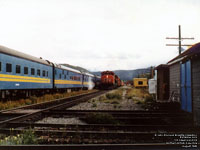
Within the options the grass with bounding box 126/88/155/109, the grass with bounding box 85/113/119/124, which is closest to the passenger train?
the grass with bounding box 85/113/119/124

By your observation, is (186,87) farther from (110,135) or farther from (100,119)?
(110,135)

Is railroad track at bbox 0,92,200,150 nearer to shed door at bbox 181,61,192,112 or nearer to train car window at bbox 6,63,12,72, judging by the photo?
shed door at bbox 181,61,192,112

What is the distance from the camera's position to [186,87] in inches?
381

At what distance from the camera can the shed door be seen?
920 cm

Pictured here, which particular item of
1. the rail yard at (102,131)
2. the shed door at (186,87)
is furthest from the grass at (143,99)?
the rail yard at (102,131)

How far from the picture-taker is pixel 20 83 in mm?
14188

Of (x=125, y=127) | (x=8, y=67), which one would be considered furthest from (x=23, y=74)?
(x=125, y=127)

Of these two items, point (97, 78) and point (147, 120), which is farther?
point (97, 78)

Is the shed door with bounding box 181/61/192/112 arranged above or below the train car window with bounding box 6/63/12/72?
below

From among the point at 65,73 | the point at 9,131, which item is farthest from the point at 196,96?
the point at 65,73

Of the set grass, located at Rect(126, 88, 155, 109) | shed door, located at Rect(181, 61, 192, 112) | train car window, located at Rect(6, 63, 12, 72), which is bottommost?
grass, located at Rect(126, 88, 155, 109)

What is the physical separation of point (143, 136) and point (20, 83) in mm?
10689

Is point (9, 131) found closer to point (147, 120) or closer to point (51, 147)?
point (51, 147)

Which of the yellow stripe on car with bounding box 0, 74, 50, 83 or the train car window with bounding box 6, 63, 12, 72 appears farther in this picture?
the train car window with bounding box 6, 63, 12, 72
